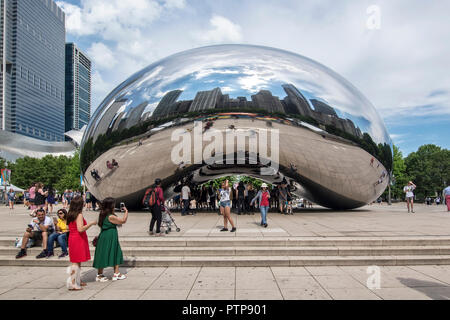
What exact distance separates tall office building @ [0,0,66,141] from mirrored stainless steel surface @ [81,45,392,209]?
135497 mm

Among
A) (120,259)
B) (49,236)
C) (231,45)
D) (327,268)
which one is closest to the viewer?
(120,259)

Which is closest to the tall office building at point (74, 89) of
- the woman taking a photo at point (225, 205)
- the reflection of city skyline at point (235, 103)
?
the reflection of city skyline at point (235, 103)

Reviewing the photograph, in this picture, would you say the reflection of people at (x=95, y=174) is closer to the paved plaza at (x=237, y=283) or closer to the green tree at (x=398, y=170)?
the paved plaza at (x=237, y=283)

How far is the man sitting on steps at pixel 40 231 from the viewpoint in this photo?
6.22 metres

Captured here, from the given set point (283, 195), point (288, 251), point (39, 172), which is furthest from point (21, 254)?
point (39, 172)

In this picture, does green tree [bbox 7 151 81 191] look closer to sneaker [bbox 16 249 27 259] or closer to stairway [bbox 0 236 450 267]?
sneaker [bbox 16 249 27 259]

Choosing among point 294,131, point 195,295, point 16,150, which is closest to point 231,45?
point 294,131

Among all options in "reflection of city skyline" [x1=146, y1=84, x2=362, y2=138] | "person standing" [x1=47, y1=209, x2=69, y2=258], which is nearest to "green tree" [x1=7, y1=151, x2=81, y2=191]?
"reflection of city skyline" [x1=146, y1=84, x2=362, y2=138]

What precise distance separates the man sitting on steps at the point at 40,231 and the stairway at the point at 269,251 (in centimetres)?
15

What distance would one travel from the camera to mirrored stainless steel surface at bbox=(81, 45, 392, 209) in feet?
35.0

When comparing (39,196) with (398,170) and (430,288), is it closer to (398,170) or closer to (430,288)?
(430,288)

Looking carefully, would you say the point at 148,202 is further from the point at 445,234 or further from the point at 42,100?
the point at 42,100

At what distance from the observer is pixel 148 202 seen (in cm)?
760
